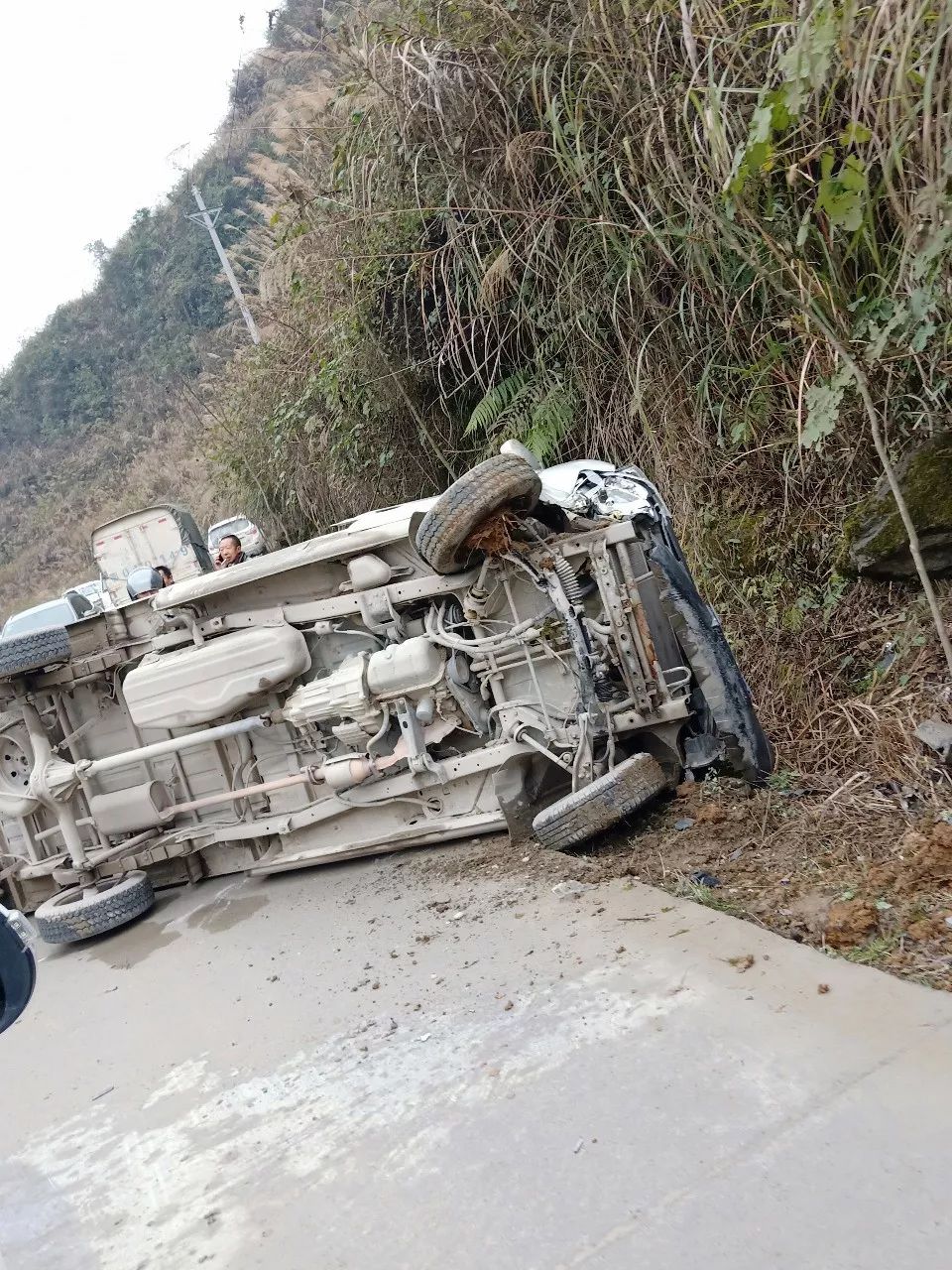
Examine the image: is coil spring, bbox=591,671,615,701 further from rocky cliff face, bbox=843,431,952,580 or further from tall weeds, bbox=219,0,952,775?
rocky cliff face, bbox=843,431,952,580

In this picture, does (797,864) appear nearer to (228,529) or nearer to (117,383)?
(228,529)

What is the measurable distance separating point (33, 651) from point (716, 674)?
3.25 meters

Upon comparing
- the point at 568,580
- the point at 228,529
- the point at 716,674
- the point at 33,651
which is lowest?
the point at 716,674

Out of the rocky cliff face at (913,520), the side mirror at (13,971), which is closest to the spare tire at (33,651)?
the side mirror at (13,971)

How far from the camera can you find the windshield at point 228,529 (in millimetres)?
11774

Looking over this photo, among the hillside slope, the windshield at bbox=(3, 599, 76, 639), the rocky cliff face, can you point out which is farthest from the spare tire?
the hillside slope

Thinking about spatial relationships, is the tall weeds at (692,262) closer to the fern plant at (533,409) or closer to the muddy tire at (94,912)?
the fern plant at (533,409)

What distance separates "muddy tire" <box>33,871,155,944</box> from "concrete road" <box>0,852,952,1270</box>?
32.8 inches

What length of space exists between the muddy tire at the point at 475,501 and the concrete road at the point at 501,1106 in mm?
1414

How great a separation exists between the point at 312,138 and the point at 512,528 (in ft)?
16.4

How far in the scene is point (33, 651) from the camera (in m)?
4.88

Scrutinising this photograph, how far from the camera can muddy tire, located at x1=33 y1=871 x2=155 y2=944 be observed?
4.88m

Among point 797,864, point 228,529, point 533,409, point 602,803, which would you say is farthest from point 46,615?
point 797,864

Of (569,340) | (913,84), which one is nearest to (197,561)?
(569,340)
